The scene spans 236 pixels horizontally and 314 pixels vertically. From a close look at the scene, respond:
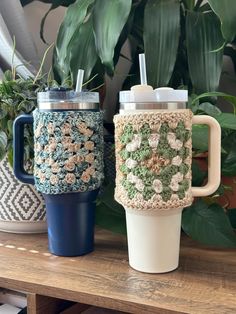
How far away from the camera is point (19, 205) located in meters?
0.84

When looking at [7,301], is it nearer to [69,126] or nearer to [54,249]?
[54,249]

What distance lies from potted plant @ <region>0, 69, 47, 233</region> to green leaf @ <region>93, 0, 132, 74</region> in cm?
16

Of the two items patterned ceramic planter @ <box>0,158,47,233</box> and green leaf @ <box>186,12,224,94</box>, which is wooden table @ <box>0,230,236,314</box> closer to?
patterned ceramic planter @ <box>0,158,47,233</box>

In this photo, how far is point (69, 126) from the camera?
2.24 feet

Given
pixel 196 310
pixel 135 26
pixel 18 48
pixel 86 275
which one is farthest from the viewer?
pixel 18 48

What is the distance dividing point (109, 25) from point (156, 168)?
286 millimetres

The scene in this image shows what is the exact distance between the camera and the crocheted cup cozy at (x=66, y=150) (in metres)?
0.68

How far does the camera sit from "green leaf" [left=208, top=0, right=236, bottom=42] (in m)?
0.69

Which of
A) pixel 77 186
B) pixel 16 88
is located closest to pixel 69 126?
pixel 77 186

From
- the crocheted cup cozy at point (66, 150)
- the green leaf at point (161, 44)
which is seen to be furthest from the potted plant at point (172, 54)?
the crocheted cup cozy at point (66, 150)

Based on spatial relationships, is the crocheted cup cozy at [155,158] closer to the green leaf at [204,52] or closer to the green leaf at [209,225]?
the green leaf at [209,225]

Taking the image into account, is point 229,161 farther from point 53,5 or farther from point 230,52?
point 53,5

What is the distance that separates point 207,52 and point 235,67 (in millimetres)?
232

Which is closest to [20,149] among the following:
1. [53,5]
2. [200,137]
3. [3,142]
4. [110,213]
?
[3,142]
